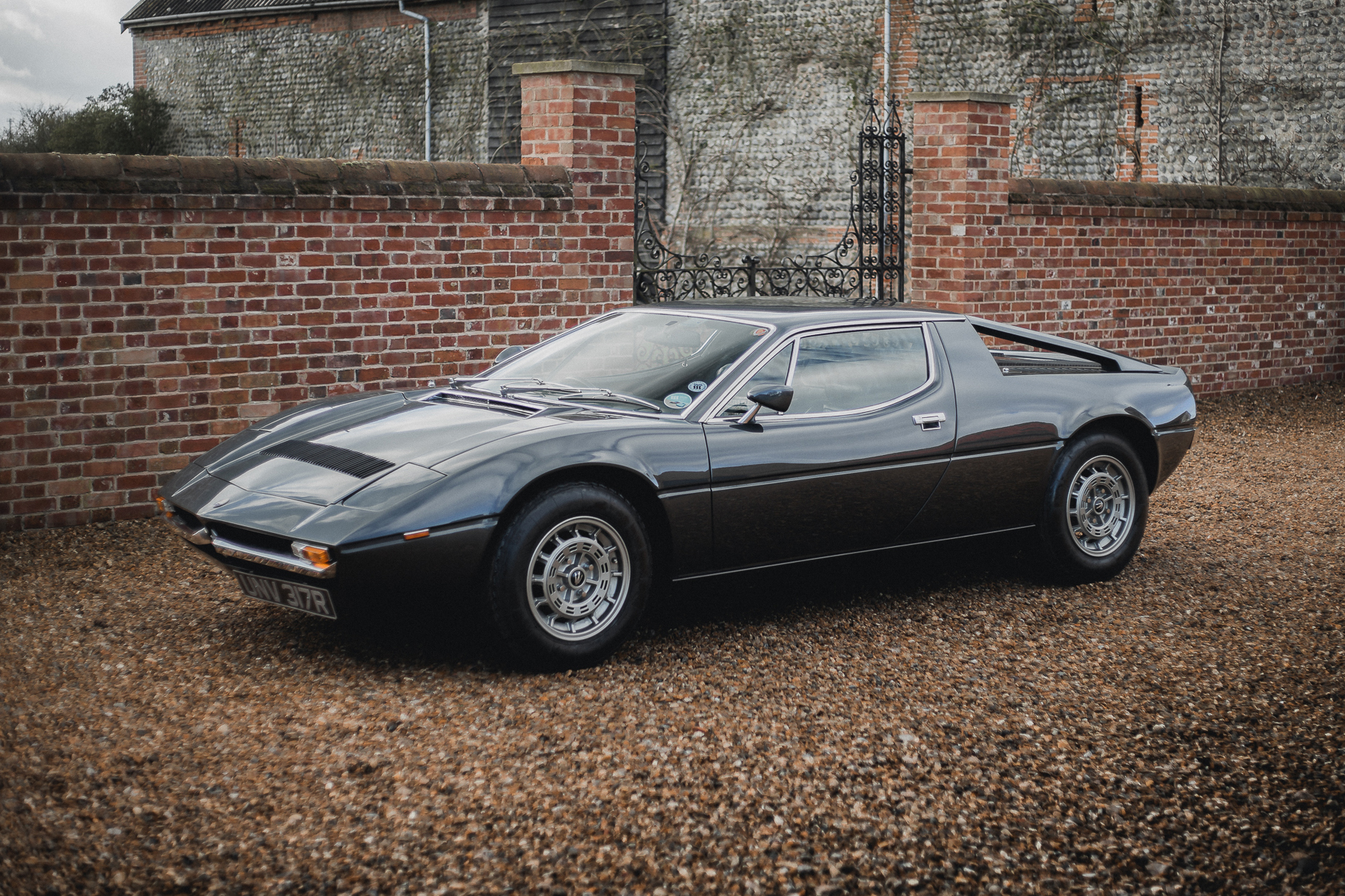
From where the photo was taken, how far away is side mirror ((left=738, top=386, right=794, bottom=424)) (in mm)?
4418

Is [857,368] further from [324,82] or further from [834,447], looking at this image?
[324,82]

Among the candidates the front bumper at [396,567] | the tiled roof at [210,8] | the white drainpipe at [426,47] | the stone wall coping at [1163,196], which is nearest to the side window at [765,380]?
the front bumper at [396,567]

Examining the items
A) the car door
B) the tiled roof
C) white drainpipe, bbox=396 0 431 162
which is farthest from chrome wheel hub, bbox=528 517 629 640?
the tiled roof

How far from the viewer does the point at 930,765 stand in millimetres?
3533

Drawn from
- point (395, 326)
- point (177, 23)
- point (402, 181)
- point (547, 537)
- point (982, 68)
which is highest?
point (177, 23)

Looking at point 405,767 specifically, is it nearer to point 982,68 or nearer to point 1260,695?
point 1260,695

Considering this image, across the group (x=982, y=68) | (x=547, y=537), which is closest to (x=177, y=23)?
(x=982, y=68)

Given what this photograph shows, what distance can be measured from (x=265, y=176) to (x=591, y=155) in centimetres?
229

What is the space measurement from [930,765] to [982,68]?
20759 mm

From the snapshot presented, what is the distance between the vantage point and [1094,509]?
219 inches

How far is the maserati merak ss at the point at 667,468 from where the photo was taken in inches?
156

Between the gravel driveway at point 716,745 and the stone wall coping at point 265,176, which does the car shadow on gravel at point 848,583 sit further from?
the stone wall coping at point 265,176

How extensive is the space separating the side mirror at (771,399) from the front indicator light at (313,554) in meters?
1.61

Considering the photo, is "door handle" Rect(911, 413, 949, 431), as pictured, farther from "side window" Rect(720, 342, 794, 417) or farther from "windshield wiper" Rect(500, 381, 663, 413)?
"windshield wiper" Rect(500, 381, 663, 413)
